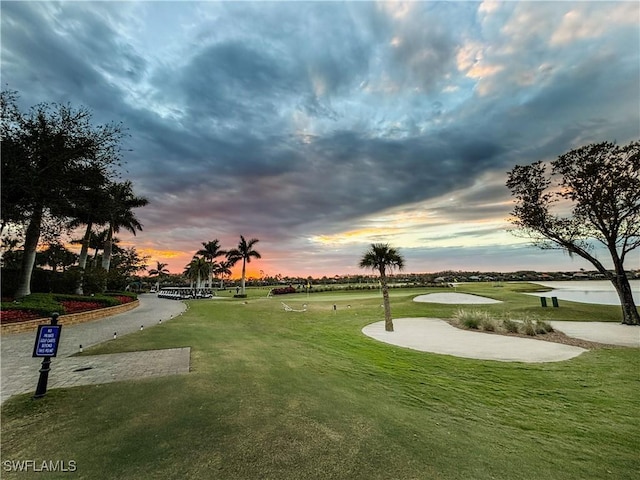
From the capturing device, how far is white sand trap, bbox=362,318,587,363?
9230 millimetres

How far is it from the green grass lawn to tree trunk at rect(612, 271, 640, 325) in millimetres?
9577

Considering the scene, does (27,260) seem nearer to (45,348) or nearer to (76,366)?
(76,366)

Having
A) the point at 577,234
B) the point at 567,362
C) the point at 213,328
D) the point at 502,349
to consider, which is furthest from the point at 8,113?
the point at 577,234

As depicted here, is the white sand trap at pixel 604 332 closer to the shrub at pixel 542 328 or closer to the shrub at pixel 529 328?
the shrub at pixel 542 328

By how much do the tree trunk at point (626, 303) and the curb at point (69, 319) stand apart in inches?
1211

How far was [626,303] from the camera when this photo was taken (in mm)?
15000

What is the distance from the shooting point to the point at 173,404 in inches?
199

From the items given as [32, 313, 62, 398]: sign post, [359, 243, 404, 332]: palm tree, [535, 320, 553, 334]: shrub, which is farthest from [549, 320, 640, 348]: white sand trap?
[32, 313, 62, 398]: sign post

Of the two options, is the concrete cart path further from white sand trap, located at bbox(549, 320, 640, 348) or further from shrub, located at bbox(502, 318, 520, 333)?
white sand trap, located at bbox(549, 320, 640, 348)

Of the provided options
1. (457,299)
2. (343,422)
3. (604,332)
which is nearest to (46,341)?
(343,422)

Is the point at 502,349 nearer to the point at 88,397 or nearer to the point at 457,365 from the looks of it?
the point at 457,365

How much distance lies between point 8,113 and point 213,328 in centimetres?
1269

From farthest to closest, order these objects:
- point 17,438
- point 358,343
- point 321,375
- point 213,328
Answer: point 213,328 → point 358,343 → point 321,375 → point 17,438

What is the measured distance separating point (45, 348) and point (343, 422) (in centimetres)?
642
